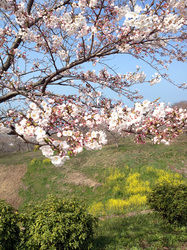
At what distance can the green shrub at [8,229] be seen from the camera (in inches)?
154

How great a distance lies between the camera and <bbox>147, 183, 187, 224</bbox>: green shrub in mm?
6137

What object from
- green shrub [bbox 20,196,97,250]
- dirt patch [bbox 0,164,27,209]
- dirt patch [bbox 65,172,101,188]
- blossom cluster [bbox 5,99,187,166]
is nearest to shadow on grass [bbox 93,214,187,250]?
green shrub [bbox 20,196,97,250]

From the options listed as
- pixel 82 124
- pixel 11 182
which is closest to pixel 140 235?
pixel 82 124

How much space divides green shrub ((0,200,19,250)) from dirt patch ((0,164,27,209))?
12231 mm

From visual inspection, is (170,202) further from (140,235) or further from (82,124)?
(82,124)

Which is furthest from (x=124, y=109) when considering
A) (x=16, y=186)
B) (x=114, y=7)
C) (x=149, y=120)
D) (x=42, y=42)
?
(x=16, y=186)

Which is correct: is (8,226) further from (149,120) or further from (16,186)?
(16,186)

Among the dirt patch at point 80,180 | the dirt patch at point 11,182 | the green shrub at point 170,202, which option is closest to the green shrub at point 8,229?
the green shrub at point 170,202

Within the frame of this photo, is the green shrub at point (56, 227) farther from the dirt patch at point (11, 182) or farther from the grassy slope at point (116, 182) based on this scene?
the dirt patch at point (11, 182)

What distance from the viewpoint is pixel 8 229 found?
13.1 feet

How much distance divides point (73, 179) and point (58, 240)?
1189cm

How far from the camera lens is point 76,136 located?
3045mm

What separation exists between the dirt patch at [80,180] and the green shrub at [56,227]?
942 centimetres

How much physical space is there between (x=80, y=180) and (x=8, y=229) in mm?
11347
